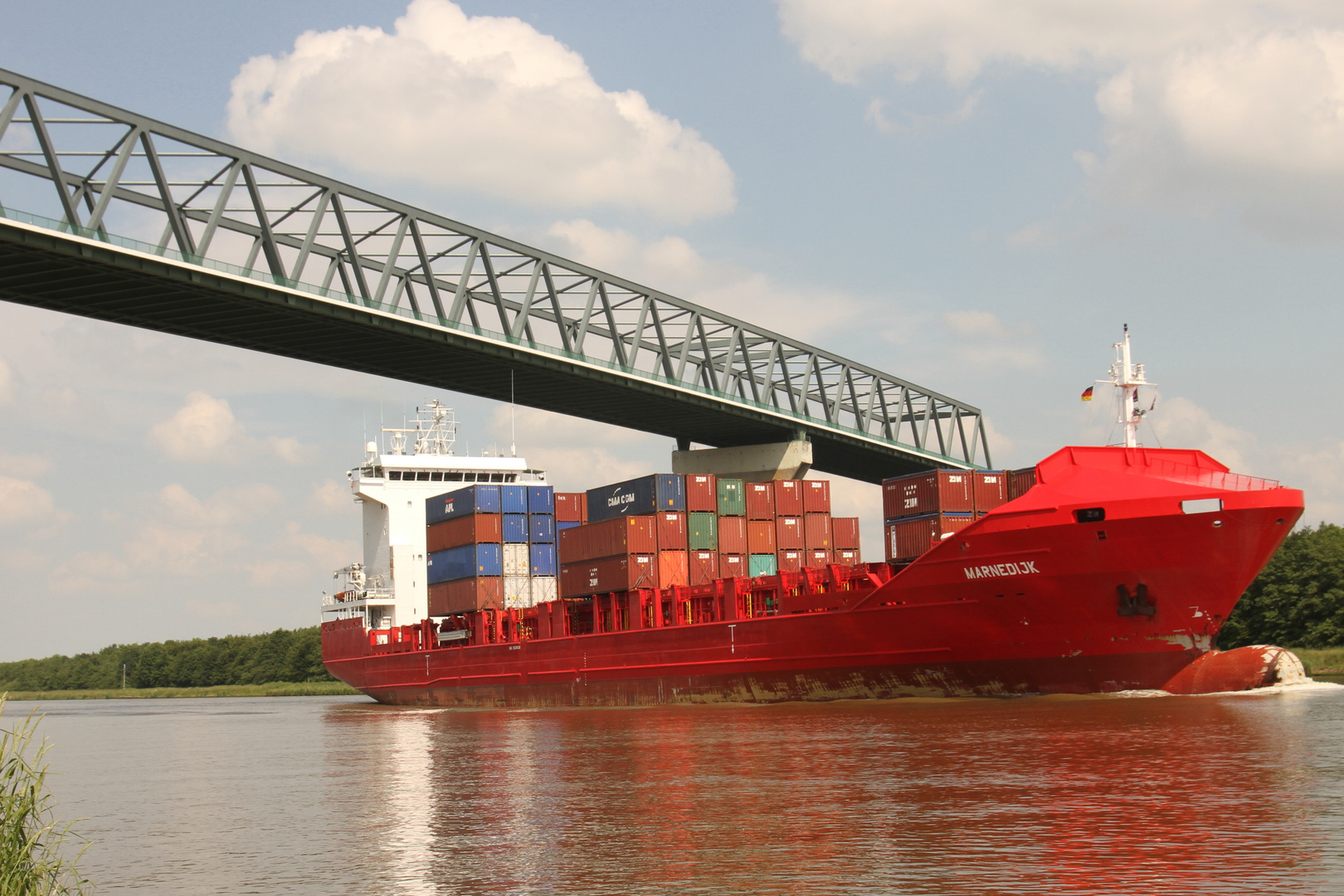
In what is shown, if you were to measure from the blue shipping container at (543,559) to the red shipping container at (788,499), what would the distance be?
402 inches

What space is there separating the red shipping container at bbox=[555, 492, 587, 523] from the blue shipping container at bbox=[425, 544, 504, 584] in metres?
2.78

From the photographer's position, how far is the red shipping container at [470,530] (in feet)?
139

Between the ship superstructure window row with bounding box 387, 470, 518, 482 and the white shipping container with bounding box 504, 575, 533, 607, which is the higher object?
the ship superstructure window row with bounding box 387, 470, 518, 482

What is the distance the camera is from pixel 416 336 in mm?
37656

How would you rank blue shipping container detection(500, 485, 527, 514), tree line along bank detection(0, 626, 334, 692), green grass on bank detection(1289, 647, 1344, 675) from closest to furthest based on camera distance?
green grass on bank detection(1289, 647, 1344, 675) < blue shipping container detection(500, 485, 527, 514) < tree line along bank detection(0, 626, 334, 692)

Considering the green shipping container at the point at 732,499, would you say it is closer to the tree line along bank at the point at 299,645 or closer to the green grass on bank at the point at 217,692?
the tree line along bank at the point at 299,645

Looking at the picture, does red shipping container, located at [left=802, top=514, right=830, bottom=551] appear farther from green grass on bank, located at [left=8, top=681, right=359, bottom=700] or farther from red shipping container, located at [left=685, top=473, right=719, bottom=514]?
green grass on bank, located at [left=8, top=681, right=359, bottom=700]

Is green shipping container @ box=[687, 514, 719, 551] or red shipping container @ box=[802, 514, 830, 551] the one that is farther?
red shipping container @ box=[802, 514, 830, 551]

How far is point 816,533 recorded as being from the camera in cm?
3744

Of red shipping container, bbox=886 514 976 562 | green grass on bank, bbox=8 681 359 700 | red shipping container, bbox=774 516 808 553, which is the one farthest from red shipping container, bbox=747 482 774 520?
green grass on bank, bbox=8 681 359 700

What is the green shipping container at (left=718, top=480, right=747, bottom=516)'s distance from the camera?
36.7 meters

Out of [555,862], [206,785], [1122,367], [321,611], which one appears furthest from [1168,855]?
[321,611]

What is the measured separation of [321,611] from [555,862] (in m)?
49.4

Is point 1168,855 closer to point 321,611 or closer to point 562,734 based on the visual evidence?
point 562,734
